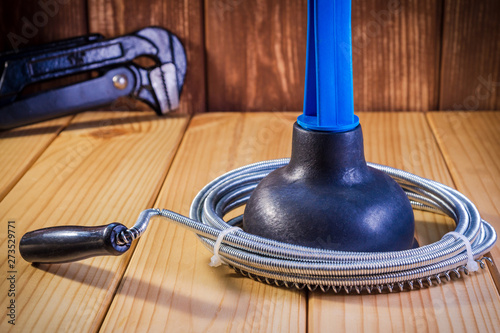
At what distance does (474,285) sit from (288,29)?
2.44ft

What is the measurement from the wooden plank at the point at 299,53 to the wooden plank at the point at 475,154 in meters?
0.10

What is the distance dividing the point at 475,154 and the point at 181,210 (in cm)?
51

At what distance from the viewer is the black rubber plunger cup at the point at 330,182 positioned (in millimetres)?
656

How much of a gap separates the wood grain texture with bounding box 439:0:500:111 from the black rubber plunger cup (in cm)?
62

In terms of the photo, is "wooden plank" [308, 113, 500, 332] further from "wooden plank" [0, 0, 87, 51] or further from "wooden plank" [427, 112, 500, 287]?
"wooden plank" [0, 0, 87, 51]

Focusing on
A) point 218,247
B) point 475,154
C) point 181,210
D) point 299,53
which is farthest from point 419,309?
point 299,53

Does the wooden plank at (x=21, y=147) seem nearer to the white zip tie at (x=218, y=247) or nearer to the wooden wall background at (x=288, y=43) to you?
the wooden wall background at (x=288, y=43)

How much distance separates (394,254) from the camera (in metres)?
0.63

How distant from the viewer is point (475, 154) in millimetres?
1044

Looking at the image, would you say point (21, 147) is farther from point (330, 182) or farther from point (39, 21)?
point (330, 182)

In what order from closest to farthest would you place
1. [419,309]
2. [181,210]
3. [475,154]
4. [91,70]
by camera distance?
[419,309] → [181,210] → [475,154] → [91,70]

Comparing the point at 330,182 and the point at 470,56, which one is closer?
the point at 330,182

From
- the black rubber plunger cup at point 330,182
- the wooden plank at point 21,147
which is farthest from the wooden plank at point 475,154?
the wooden plank at point 21,147

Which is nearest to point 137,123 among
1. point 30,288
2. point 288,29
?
point 288,29
